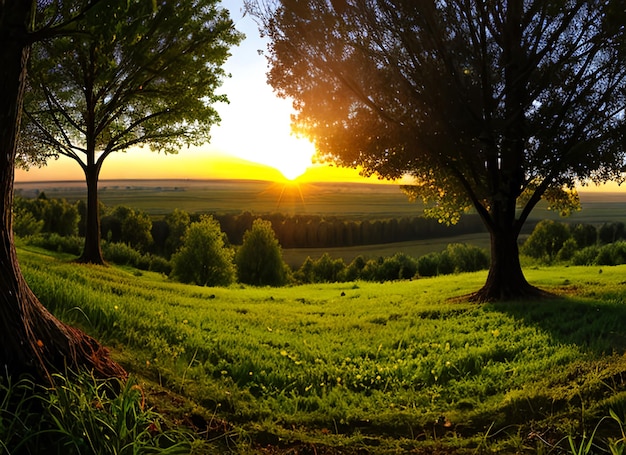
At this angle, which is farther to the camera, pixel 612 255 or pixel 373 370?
pixel 612 255

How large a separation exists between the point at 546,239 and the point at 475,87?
39120 millimetres

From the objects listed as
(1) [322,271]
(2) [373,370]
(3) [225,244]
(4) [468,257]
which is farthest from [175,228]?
(2) [373,370]

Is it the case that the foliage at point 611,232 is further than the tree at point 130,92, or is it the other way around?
the foliage at point 611,232

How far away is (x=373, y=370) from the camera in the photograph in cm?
737

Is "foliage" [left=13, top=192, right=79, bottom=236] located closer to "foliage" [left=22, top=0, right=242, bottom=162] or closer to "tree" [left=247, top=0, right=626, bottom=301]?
"foliage" [left=22, top=0, right=242, bottom=162]

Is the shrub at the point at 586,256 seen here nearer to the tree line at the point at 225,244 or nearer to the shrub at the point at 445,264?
the tree line at the point at 225,244

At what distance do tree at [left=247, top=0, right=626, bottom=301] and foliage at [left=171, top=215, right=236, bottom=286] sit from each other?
17766 mm

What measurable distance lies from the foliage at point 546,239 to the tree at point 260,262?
84.5ft

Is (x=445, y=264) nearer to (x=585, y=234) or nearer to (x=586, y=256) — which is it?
(x=586, y=256)

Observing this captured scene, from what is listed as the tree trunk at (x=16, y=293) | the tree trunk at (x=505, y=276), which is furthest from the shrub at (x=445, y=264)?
the tree trunk at (x=16, y=293)

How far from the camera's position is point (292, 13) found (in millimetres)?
13508

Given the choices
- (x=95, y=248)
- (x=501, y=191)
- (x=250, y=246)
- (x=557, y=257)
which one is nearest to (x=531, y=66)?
(x=501, y=191)

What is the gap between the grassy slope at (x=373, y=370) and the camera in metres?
4.96

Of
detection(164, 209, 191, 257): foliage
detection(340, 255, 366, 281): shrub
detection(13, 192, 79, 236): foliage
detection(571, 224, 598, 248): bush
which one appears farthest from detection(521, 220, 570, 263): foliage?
detection(13, 192, 79, 236): foliage
